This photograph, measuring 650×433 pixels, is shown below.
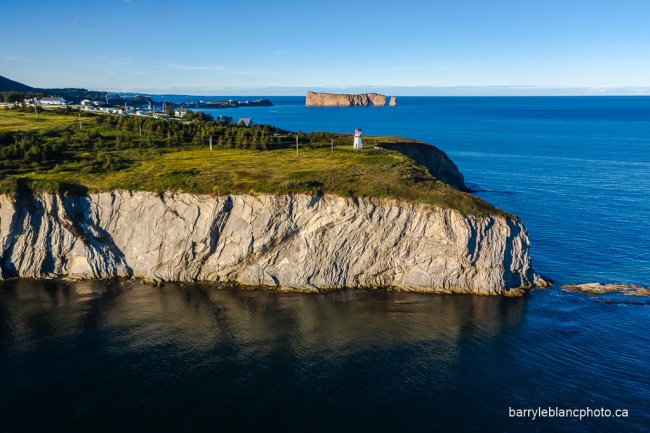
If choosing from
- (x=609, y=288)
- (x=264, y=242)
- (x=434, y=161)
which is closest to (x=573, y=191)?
(x=434, y=161)

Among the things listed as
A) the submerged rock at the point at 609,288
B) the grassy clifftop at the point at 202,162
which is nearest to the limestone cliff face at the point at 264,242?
the grassy clifftop at the point at 202,162

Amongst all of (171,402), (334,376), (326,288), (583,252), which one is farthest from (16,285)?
(583,252)

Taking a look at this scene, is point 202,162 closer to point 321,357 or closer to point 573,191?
point 321,357

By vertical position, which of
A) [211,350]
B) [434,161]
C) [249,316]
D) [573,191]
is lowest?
[211,350]

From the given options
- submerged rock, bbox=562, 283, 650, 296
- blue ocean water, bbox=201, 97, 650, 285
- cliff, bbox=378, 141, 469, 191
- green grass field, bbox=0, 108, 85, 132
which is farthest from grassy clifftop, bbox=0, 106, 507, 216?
blue ocean water, bbox=201, 97, 650, 285

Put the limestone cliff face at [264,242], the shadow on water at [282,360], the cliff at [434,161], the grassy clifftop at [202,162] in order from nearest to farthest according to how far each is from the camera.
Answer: the shadow on water at [282,360] < the limestone cliff face at [264,242] < the grassy clifftop at [202,162] < the cliff at [434,161]

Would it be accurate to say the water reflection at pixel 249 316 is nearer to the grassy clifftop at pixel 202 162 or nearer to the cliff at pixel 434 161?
the grassy clifftop at pixel 202 162

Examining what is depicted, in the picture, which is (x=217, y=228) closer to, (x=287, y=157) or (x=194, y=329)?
(x=194, y=329)
